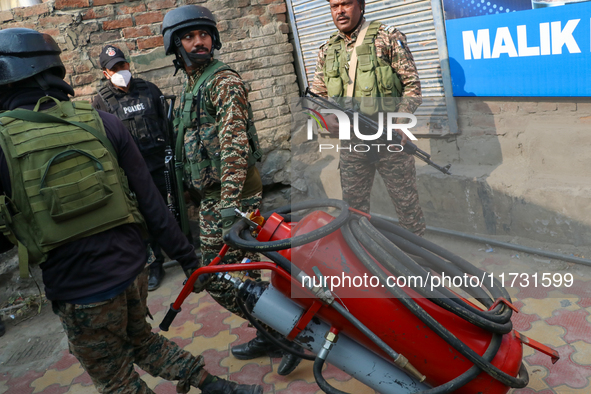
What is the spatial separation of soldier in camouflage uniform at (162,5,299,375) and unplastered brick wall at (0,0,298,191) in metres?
1.77

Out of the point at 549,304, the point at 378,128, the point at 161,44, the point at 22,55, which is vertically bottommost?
the point at 549,304

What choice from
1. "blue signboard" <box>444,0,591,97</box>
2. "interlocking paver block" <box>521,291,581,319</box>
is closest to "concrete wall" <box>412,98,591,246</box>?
"blue signboard" <box>444,0,591,97</box>

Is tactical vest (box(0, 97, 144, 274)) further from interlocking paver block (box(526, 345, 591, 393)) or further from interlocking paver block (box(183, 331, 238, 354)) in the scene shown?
interlocking paver block (box(526, 345, 591, 393))

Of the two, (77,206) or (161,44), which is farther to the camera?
(161,44)

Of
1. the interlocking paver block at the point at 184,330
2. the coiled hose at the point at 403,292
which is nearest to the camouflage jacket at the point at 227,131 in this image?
the coiled hose at the point at 403,292

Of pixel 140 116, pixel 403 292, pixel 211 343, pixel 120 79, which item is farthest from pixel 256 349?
pixel 120 79

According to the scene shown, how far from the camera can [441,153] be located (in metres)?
4.09

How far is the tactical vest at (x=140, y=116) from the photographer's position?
149 inches

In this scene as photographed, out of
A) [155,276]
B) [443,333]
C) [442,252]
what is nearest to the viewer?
[443,333]

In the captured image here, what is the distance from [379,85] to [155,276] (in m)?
2.43

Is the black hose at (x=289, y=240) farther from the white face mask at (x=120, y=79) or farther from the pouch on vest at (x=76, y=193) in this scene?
the white face mask at (x=120, y=79)

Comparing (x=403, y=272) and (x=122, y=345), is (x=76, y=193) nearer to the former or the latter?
(x=122, y=345)

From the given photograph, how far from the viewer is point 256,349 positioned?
107 inches

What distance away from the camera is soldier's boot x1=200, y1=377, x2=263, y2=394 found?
226cm
